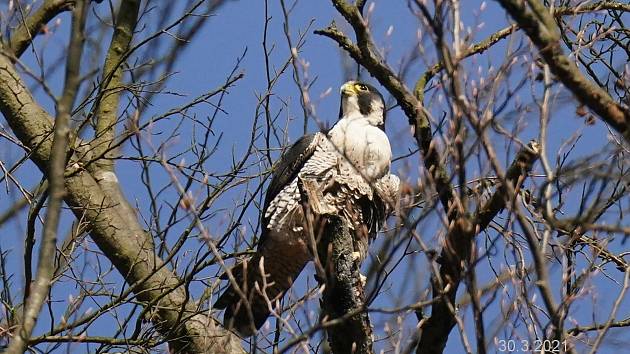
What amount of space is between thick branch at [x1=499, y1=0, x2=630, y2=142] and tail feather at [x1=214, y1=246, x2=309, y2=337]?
2465 millimetres

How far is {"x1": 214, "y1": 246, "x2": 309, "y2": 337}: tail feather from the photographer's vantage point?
224 inches

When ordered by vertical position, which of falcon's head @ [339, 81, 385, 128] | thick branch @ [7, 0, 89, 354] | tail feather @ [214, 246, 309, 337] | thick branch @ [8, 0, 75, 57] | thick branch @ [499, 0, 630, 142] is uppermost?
thick branch @ [8, 0, 75, 57]

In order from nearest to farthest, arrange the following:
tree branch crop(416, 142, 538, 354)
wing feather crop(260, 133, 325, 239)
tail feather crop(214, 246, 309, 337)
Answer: tree branch crop(416, 142, 538, 354) < tail feather crop(214, 246, 309, 337) < wing feather crop(260, 133, 325, 239)

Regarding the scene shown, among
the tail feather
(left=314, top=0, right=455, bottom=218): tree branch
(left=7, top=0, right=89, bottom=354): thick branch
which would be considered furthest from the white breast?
(left=7, top=0, right=89, bottom=354): thick branch

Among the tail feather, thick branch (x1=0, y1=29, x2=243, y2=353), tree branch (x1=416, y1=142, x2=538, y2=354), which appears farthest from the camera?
thick branch (x1=0, y1=29, x2=243, y2=353)

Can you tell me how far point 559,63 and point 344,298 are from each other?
1.48m

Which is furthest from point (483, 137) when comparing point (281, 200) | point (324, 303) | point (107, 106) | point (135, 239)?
point (107, 106)

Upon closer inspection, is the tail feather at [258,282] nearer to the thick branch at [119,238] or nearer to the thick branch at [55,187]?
the thick branch at [119,238]

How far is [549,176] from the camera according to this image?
316 centimetres

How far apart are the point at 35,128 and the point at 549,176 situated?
13.2 feet

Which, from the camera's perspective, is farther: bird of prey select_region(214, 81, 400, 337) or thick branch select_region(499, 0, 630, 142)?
bird of prey select_region(214, 81, 400, 337)

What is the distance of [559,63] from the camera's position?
3389 millimetres

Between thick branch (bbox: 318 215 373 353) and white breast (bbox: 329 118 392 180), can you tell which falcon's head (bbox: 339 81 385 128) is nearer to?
white breast (bbox: 329 118 392 180)

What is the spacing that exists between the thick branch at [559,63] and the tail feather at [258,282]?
2465mm
